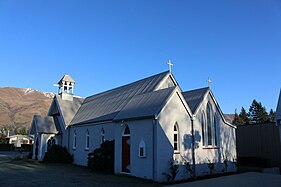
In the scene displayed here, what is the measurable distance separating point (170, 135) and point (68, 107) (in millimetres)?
18489

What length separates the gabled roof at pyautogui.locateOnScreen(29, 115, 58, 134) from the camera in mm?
29641

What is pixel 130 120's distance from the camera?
1828 cm

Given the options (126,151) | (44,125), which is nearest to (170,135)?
(126,151)

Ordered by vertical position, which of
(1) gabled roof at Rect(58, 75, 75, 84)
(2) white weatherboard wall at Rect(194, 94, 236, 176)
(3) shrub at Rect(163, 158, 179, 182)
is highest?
(1) gabled roof at Rect(58, 75, 75, 84)

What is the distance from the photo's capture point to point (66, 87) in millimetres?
34969

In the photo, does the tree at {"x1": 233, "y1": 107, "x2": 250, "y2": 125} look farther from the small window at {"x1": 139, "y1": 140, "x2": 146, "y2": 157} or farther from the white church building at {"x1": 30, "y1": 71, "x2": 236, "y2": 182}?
the small window at {"x1": 139, "y1": 140, "x2": 146, "y2": 157}

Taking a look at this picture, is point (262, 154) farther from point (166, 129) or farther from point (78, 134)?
point (78, 134)

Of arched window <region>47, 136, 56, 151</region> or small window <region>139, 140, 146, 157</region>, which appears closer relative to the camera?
small window <region>139, 140, 146, 157</region>

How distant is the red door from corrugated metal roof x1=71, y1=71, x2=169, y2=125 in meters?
3.53

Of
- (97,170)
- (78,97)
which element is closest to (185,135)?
(97,170)

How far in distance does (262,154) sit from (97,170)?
637 inches

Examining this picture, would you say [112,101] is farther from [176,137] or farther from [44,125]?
[176,137]

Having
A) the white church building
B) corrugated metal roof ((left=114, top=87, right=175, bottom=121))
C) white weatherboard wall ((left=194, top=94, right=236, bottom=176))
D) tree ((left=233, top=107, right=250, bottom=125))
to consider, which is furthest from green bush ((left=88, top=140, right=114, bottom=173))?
tree ((left=233, top=107, right=250, bottom=125))

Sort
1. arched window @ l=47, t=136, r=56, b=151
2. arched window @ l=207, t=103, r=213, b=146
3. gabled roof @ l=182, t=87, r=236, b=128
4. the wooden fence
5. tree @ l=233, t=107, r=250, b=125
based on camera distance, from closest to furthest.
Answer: gabled roof @ l=182, t=87, r=236, b=128
arched window @ l=207, t=103, r=213, b=146
the wooden fence
arched window @ l=47, t=136, r=56, b=151
tree @ l=233, t=107, r=250, b=125
